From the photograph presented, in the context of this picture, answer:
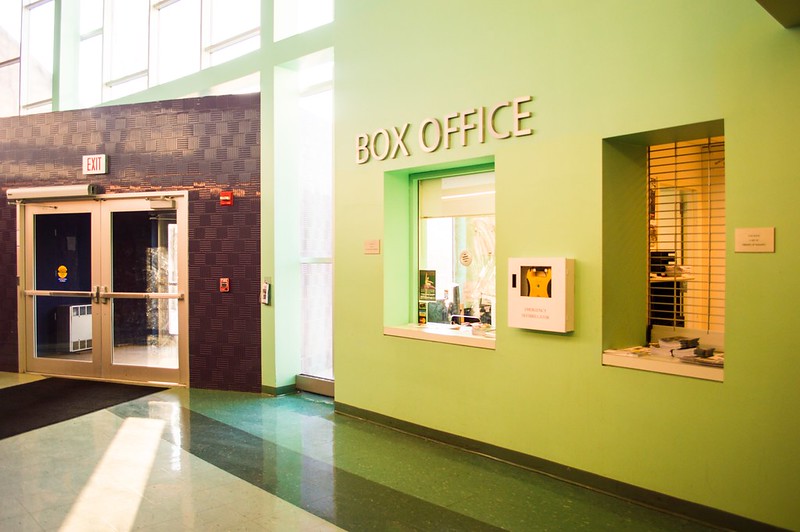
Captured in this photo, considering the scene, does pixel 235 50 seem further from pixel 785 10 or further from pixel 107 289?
pixel 785 10

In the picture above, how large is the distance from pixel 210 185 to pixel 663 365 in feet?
16.0

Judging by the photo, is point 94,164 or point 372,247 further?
point 94,164

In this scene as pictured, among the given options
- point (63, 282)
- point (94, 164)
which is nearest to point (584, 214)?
point (94, 164)

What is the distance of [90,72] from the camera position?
28.4 ft

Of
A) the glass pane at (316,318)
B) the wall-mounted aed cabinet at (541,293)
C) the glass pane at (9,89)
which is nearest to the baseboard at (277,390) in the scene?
the glass pane at (316,318)

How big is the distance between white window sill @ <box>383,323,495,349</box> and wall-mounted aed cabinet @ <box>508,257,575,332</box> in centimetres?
37

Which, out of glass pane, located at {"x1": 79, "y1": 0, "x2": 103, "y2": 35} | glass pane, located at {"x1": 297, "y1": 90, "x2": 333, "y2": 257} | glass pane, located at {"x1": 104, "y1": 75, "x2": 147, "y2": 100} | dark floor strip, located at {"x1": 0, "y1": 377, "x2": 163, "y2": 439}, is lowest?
dark floor strip, located at {"x1": 0, "y1": 377, "x2": 163, "y2": 439}

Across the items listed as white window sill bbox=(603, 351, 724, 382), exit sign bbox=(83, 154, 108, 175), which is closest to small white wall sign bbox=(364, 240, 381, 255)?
white window sill bbox=(603, 351, 724, 382)

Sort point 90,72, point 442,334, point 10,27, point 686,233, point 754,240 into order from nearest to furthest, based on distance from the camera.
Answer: point 754,240 → point 686,233 → point 442,334 → point 90,72 → point 10,27

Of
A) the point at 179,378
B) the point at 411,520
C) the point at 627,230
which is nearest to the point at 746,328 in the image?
the point at 627,230

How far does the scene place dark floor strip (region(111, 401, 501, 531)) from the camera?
2.97 meters

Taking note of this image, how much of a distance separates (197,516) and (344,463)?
42.5 inches

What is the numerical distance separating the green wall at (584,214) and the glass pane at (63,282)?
3.70m

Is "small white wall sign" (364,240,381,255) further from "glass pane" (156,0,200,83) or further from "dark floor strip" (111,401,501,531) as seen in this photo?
"glass pane" (156,0,200,83)
